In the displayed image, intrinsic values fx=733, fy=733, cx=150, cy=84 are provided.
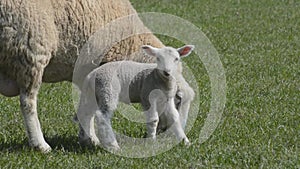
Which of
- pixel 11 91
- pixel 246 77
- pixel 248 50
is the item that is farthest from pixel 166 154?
pixel 248 50

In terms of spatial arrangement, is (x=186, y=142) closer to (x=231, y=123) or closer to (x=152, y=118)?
(x=152, y=118)

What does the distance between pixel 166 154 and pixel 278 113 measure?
218 cm

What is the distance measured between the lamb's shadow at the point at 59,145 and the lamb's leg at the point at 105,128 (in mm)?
209

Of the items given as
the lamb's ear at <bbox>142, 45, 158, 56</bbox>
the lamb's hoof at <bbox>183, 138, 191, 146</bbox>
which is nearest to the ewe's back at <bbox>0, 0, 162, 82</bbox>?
the lamb's ear at <bbox>142, 45, 158, 56</bbox>

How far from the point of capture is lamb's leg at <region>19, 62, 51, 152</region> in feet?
21.2

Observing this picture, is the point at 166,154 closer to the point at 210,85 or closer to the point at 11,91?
the point at 11,91

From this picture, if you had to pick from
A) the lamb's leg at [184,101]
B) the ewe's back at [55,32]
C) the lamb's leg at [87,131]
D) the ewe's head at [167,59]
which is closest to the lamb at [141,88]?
the ewe's head at [167,59]

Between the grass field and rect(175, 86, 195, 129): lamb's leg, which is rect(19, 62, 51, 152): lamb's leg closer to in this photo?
the grass field

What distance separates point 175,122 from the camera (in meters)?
6.72

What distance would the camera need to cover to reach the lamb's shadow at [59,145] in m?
6.64

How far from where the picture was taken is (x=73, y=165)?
601 centimetres

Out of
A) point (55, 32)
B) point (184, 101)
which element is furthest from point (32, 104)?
point (184, 101)

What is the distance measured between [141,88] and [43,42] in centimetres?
97

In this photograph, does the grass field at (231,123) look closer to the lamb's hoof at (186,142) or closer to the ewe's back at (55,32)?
the lamb's hoof at (186,142)
